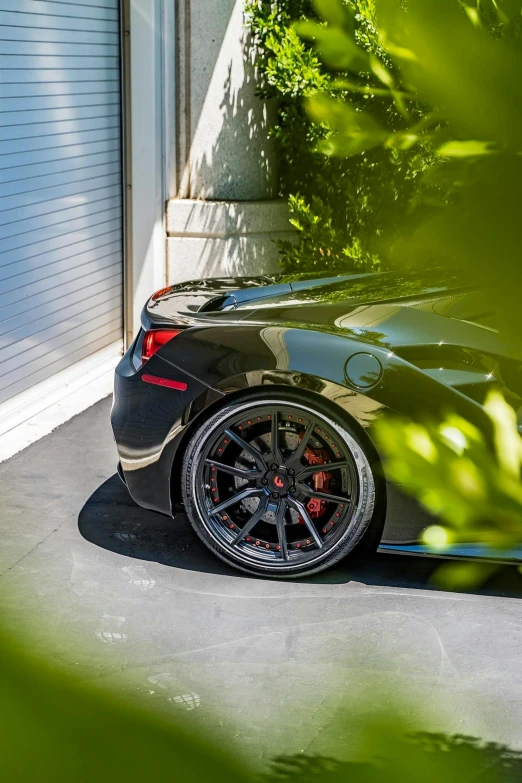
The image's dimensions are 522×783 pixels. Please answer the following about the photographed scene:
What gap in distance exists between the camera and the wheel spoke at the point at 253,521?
3.89m

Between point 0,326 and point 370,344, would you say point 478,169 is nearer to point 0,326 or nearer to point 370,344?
point 370,344

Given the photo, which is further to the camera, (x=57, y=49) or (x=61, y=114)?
(x=61, y=114)

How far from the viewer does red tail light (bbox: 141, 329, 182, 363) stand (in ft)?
13.0

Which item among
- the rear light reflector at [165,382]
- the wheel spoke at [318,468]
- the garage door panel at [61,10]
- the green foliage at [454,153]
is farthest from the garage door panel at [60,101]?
the green foliage at [454,153]

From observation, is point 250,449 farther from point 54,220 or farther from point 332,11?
point 332,11

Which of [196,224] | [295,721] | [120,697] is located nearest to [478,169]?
[120,697]

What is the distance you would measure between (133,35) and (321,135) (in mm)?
6691

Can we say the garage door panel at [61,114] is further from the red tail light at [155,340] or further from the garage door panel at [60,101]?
the red tail light at [155,340]

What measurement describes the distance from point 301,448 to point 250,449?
0.64 ft

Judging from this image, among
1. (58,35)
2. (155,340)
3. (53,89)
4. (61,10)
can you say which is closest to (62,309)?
(53,89)

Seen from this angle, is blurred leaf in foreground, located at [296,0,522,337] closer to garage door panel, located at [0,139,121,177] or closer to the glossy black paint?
the glossy black paint

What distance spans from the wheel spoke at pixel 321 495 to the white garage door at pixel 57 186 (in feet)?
7.94

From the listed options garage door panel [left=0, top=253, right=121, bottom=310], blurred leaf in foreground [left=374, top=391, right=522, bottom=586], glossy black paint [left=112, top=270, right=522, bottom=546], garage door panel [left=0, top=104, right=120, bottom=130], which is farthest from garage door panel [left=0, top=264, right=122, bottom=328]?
blurred leaf in foreground [left=374, top=391, right=522, bottom=586]

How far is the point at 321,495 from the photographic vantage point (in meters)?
3.81
